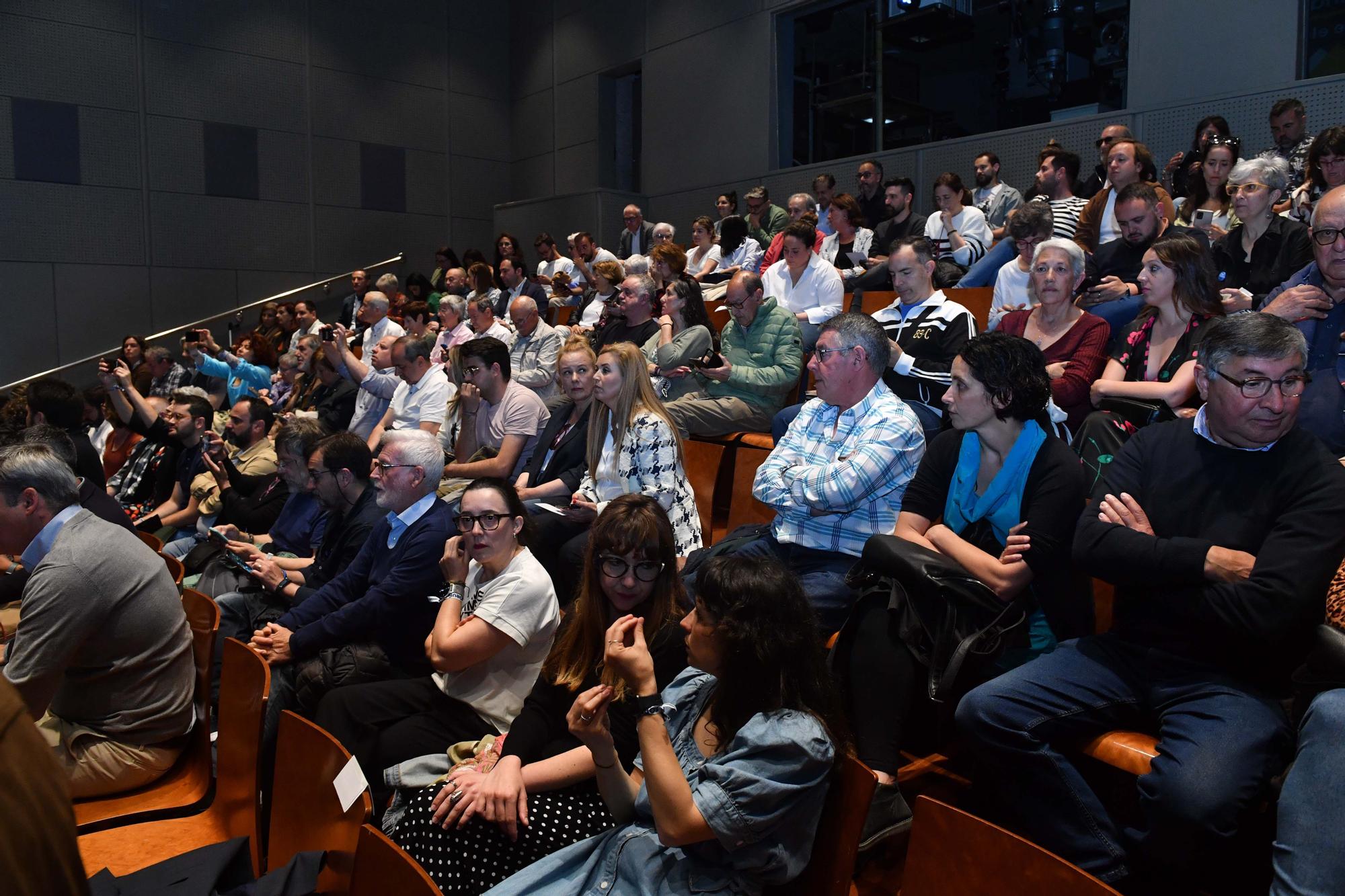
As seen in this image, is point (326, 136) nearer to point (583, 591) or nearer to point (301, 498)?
point (301, 498)

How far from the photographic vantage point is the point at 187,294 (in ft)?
34.2

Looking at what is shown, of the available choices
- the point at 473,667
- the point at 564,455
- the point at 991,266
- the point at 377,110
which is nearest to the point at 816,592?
the point at 473,667

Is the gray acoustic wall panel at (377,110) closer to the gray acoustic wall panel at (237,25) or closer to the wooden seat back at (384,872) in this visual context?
the gray acoustic wall panel at (237,25)

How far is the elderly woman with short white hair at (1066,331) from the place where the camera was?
10.3 ft

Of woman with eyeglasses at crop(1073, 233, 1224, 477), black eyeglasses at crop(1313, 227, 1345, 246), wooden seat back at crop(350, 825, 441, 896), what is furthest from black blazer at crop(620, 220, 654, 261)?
wooden seat back at crop(350, 825, 441, 896)

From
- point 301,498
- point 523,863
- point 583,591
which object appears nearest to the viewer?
point 523,863

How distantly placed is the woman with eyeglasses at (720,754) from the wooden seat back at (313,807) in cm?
31

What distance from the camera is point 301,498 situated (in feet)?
12.8

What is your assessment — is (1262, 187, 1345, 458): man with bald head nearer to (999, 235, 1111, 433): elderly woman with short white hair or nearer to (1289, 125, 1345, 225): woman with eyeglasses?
(999, 235, 1111, 433): elderly woman with short white hair

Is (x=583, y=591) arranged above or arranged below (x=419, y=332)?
below

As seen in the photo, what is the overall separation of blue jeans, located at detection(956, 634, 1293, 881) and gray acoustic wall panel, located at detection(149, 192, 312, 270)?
1088 cm

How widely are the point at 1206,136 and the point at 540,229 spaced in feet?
25.5

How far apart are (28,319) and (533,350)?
712cm

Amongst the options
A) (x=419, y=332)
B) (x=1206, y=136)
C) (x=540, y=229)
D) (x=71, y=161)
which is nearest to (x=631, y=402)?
(x=419, y=332)
